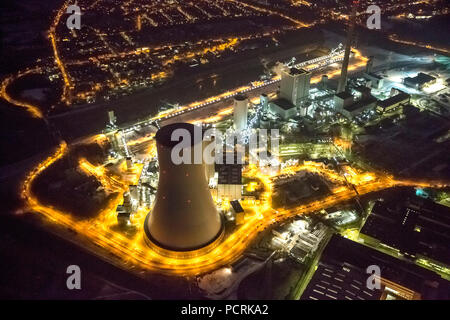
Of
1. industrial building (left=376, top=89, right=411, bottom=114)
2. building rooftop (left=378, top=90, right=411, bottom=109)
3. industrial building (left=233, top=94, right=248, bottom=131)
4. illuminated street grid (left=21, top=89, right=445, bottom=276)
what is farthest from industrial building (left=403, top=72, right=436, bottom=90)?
industrial building (left=233, top=94, right=248, bottom=131)

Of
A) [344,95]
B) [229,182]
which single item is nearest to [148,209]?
[229,182]


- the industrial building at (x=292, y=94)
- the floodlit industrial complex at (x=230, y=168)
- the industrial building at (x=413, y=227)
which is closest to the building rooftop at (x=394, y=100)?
the floodlit industrial complex at (x=230, y=168)

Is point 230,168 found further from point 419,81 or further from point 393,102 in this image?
point 419,81

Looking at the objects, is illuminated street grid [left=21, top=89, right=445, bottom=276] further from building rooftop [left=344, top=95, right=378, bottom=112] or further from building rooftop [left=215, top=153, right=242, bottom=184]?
building rooftop [left=344, top=95, right=378, bottom=112]

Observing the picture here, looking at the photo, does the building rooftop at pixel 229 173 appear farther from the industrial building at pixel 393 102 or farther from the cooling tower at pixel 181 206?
the industrial building at pixel 393 102

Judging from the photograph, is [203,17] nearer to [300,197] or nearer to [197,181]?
[300,197]

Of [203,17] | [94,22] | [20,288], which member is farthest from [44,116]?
[203,17]
